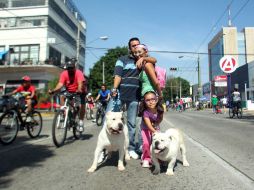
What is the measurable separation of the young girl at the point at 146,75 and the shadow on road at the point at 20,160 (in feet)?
6.71

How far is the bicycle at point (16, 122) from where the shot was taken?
734 cm

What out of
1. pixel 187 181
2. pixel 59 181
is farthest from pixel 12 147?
pixel 187 181

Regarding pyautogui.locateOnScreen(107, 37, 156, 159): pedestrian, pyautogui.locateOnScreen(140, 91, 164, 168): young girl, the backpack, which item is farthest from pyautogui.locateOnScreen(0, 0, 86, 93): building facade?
pyautogui.locateOnScreen(140, 91, 164, 168): young girl

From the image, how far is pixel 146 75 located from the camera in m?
5.59

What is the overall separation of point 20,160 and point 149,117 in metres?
2.19

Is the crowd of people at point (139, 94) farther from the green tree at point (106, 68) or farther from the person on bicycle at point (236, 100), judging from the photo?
the green tree at point (106, 68)

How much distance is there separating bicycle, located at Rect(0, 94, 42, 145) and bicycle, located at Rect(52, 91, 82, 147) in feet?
4.02

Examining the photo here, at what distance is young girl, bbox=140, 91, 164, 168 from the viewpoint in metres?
5.13

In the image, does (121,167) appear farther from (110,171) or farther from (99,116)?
(99,116)

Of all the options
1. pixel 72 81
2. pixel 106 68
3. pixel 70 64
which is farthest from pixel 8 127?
pixel 106 68

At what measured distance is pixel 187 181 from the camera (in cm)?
414

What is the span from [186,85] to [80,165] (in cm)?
→ 12157

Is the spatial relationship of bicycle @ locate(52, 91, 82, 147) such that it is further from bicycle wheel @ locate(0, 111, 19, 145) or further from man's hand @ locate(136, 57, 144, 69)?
man's hand @ locate(136, 57, 144, 69)

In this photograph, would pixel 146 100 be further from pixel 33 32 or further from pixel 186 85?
pixel 186 85
